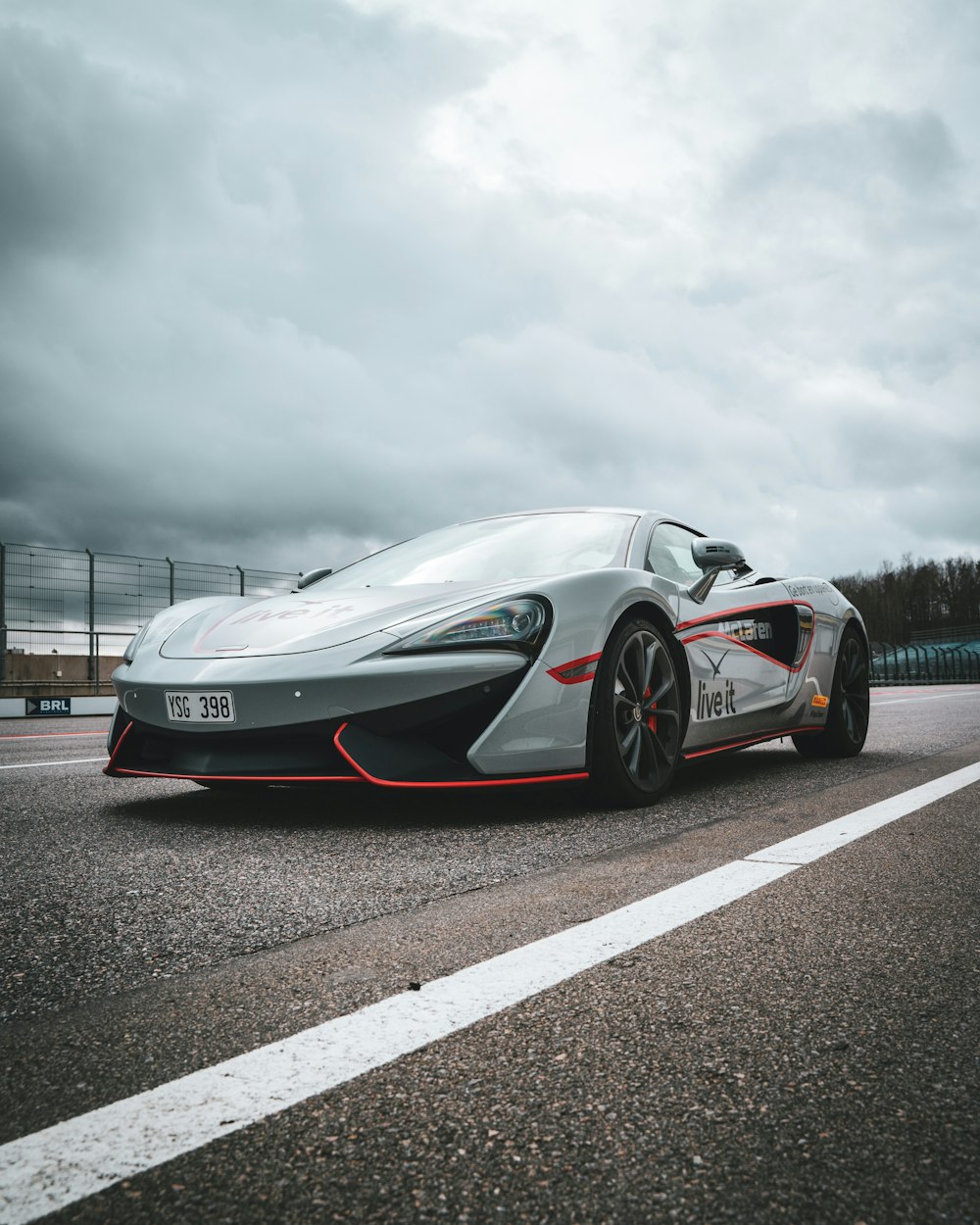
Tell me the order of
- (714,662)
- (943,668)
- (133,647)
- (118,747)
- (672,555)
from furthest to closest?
1. (943,668)
2. (672,555)
3. (714,662)
4. (133,647)
5. (118,747)

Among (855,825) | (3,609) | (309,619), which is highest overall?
(3,609)

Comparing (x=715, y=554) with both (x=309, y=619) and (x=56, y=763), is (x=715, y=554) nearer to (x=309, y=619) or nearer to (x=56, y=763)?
(x=309, y=619)

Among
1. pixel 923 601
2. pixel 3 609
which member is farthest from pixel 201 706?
pixel 923 601

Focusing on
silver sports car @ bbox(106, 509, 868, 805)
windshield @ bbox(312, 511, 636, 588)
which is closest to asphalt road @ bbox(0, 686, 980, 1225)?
silver sports car @ bbox(106, 509, 868, 805)

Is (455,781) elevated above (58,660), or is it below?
below

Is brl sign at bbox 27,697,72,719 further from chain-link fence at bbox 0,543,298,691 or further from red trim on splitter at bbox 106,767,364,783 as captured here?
red trim on splitter at bbox 106,767,364,783

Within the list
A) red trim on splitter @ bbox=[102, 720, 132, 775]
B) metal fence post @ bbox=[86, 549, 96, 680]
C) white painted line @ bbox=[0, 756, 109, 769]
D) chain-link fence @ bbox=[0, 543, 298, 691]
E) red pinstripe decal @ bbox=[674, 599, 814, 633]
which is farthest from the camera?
metal fence post @ bbox=[86, 549, 96, 680]

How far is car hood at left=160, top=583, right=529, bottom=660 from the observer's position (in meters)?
3.60

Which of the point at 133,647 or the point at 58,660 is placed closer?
the point at 133,647

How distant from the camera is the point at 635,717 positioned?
3959mm

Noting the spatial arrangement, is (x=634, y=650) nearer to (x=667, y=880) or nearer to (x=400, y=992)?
(x=667, y=880)

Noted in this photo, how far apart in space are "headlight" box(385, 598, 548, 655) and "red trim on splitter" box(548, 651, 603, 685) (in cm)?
13

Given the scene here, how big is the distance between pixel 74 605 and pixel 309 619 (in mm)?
13580

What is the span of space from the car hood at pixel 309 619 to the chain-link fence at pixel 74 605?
11.5 metres
